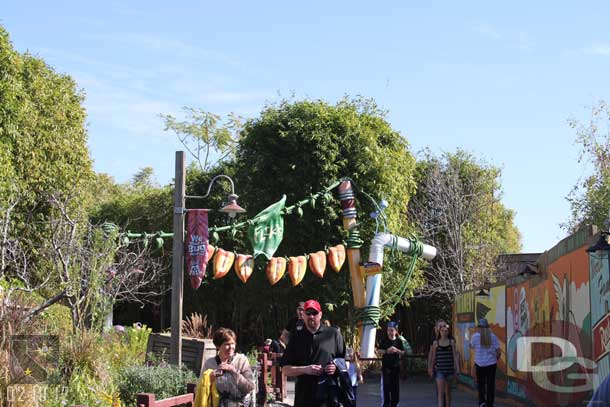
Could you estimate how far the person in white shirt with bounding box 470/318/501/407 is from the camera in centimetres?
1344

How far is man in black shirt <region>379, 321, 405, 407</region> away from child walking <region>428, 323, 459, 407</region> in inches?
30.2

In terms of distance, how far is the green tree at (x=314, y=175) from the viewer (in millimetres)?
23531

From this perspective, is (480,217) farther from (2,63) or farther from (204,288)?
(2,63)

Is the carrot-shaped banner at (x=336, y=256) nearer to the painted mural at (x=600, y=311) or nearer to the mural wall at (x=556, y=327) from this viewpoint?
the mural wall at (x=556, y=327)

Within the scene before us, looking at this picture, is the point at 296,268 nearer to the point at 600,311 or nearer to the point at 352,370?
the point at 352,370

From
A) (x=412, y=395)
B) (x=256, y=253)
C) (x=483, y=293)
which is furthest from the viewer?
(x=412, y=395)

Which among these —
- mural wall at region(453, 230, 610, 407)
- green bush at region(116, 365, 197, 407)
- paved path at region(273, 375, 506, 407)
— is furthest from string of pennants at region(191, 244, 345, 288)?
mural wall at region(453, 230, 610, 407)

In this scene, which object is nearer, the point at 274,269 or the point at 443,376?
the point at 443,376

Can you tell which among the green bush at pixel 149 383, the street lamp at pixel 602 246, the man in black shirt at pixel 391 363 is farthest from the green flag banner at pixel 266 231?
the street lamp at pixel 602 246

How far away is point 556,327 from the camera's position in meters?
13.0

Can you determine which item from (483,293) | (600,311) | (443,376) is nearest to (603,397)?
(600,311)

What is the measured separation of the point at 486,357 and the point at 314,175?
11.0m

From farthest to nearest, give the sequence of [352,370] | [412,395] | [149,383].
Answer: [412,395]
[149,383]
[352,370]

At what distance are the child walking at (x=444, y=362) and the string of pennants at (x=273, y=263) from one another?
4.56 meters
